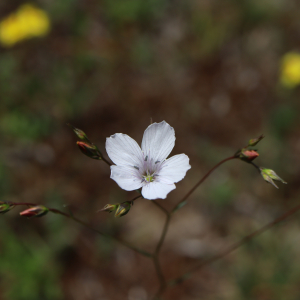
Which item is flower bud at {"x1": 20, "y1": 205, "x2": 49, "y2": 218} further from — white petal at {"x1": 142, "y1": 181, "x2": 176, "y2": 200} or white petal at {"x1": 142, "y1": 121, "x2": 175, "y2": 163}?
white petal at {"x1": 142, "y1": 121, "x2": 175, "y2": 163}

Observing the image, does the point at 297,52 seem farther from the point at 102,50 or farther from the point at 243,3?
the point at 102,50

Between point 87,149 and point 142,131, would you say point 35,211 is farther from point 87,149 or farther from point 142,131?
point 142,131

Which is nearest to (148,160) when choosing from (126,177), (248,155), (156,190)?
(126,177)

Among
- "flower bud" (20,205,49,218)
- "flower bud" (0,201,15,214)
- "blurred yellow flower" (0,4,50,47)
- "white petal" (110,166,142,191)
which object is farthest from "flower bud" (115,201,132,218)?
"blurred yellow flower" (0,4,50,47)

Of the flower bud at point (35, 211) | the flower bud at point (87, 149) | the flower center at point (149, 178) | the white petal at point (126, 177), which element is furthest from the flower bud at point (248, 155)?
the flower bud at point (35, 211)

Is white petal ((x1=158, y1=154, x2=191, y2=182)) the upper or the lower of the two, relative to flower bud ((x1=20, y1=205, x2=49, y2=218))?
upper

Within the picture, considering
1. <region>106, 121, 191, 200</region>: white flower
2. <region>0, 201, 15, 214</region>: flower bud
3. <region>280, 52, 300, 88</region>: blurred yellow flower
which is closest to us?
<region>0, 201, 15, 214</region>: flower bud

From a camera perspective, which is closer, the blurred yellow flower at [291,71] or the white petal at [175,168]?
the white petal at [175,168]

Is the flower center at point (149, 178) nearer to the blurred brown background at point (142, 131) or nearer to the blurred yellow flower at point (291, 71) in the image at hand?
the blurred brown background at point (142, 131)

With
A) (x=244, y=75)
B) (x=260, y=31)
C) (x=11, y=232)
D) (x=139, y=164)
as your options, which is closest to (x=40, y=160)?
(x=11, y=232)
